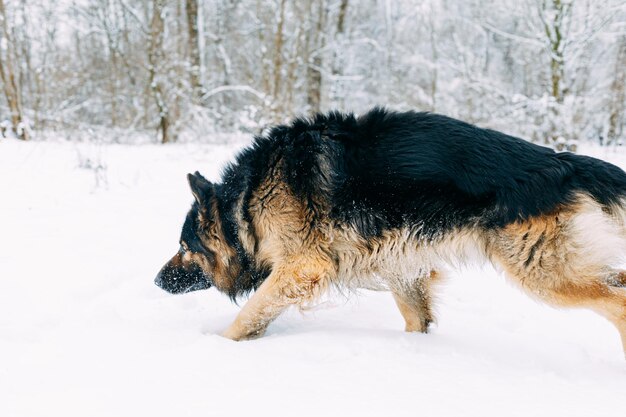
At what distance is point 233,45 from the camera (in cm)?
2314

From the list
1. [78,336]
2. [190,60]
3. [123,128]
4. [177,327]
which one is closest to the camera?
[78,336]

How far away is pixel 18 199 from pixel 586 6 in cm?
1352

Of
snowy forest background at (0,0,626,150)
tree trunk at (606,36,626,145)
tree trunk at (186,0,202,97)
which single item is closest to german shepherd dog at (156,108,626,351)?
snowy forest background at (0,0,626,150)

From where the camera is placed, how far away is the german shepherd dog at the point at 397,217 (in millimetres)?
2738

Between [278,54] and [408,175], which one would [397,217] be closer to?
[408,175]

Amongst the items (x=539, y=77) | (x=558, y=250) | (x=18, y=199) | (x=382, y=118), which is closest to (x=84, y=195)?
(x=18, y=199)

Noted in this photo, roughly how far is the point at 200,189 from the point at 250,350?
4.15ft

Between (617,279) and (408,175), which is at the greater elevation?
(408,175)

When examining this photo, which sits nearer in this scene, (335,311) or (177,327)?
(177,327)

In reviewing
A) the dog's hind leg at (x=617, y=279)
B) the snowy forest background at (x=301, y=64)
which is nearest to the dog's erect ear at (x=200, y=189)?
the dog's hind leg at (x=617, y=279)

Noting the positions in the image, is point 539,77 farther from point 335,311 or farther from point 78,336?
point 78,336

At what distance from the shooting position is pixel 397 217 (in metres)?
3.02

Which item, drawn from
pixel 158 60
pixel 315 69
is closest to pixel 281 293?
pixel 158 60

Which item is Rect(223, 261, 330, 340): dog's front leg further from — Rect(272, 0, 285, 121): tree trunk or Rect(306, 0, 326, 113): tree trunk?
Rect(306, 0, 326, 113): tree trunk
